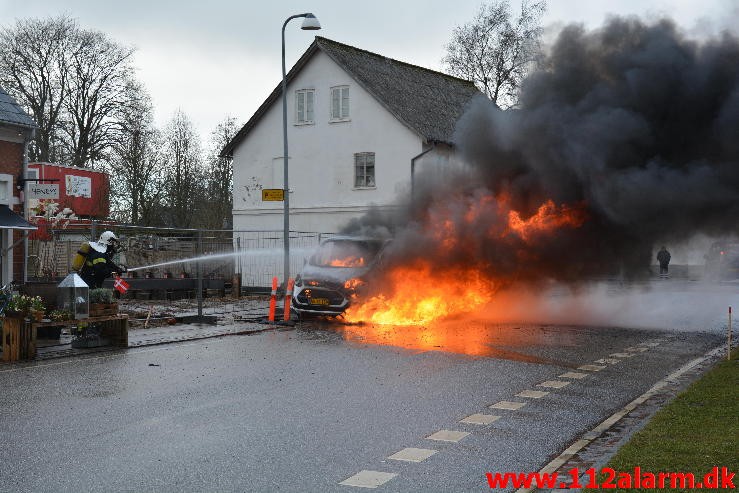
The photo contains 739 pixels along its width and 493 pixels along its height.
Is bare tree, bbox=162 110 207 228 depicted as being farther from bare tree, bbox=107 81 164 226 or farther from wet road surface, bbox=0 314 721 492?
wet road surface, bbox=0 314 721 492

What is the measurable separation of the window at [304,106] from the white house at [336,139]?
43 mm

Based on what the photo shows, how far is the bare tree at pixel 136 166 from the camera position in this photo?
44.0 m

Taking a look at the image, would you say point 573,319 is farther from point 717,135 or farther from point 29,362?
point 29,362

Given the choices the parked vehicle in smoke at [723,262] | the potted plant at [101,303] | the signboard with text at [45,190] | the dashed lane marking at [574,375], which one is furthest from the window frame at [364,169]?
the dashed lane marking at [574,375]

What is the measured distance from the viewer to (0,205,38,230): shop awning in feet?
59.6

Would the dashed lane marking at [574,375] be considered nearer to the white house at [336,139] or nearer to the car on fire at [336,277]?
the car on fire at [336,277]

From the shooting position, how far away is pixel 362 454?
21.4 ft

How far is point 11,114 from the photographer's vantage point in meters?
19.3

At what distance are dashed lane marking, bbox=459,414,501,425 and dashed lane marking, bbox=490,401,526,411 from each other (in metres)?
0.43

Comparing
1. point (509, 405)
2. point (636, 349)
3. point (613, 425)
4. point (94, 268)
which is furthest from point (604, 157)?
point (94, 268)

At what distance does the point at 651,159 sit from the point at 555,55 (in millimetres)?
2964

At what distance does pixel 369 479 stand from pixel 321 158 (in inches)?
1113

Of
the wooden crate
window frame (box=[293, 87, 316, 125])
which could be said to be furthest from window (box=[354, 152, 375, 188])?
the wooden crate

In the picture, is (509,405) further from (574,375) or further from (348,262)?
(348,262)
